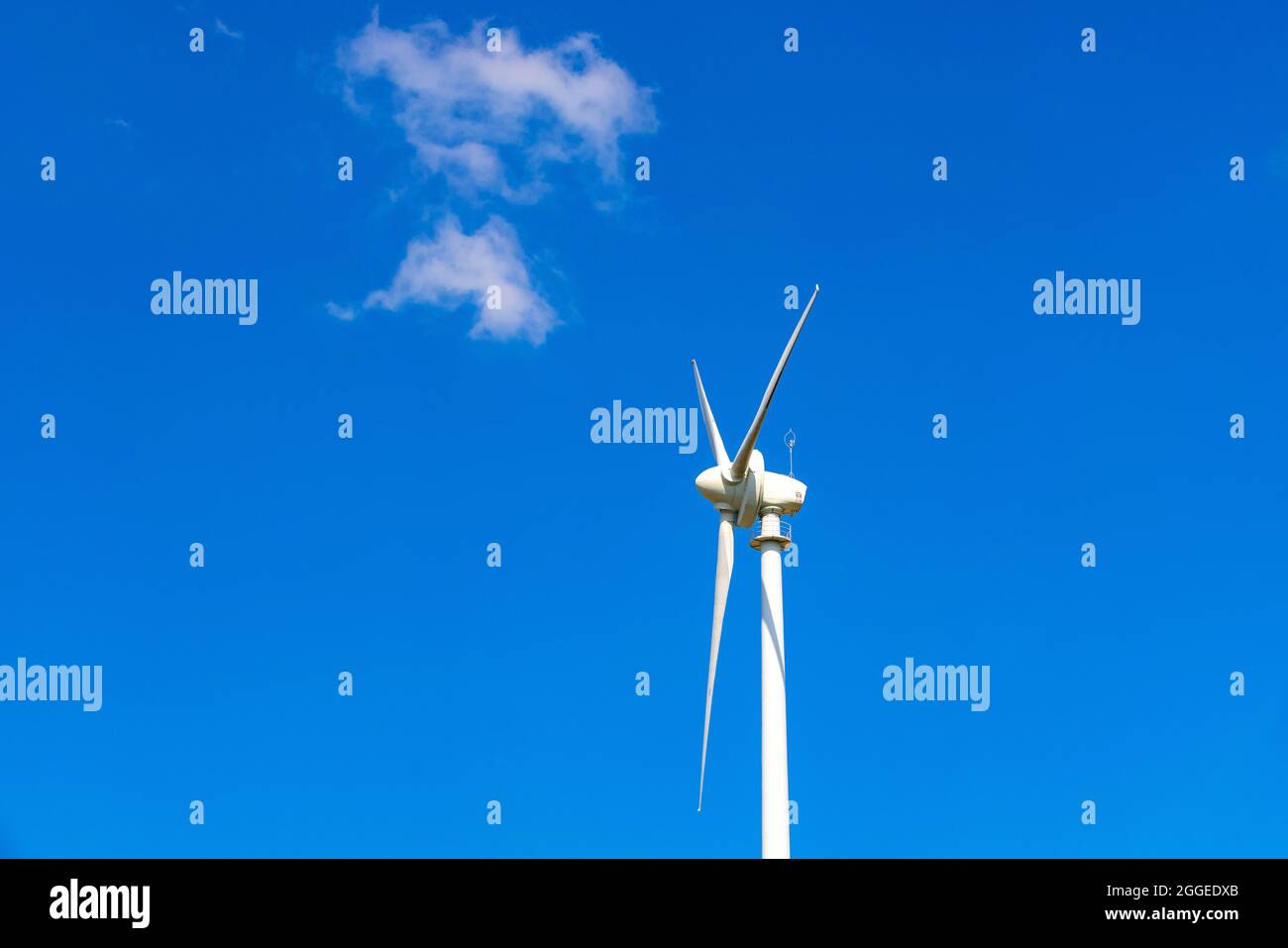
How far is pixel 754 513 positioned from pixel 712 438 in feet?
9.40

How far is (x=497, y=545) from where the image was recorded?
48719mm

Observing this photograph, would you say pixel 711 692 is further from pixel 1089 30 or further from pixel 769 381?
pixel 1089 30

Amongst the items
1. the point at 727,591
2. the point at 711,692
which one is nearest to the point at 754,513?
the point at 727,591

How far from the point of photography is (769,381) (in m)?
45.2
